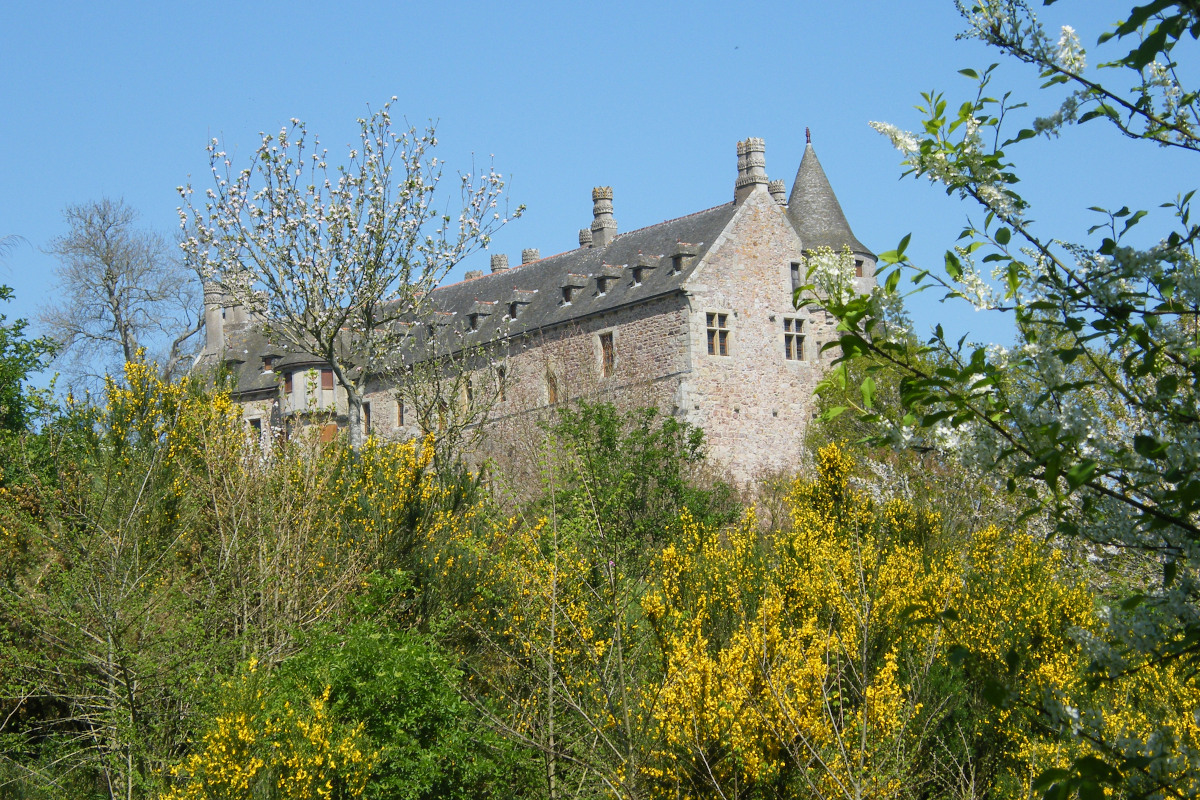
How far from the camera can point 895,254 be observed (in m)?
3.00

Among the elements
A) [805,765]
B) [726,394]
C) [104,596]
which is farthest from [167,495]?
[726,394]

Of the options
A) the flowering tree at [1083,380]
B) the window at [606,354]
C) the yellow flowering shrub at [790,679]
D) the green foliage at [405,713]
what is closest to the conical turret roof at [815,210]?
the window at [606,354]

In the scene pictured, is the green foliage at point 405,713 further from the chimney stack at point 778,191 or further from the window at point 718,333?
the chimney stack at point 778,191

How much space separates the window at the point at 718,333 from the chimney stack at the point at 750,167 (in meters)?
3.58

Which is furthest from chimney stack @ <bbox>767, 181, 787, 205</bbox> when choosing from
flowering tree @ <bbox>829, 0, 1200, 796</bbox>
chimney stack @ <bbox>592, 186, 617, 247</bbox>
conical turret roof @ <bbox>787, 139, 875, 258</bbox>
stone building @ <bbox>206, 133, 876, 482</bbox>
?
flowering tree @ <bbox>829, 0, 1200, 796</bbox>

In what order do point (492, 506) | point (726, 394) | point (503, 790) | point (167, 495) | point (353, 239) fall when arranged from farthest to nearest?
point (726, 394)
point (353, 239)
point (167, 495)
point (492, 506)
point (503, 790)

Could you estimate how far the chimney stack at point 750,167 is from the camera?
32.0 m

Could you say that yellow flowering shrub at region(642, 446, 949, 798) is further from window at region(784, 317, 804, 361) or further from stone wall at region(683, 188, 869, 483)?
window at region(784, 317, 804, 361)

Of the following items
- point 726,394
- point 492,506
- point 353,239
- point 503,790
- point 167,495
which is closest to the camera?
point 503,790

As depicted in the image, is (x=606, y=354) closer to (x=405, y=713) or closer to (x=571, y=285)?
(x=571, y=285)

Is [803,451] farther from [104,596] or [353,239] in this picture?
[104,596]

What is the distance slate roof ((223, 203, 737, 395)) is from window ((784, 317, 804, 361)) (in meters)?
3.41

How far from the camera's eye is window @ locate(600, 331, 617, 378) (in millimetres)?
32719

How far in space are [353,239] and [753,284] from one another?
48.9ft
